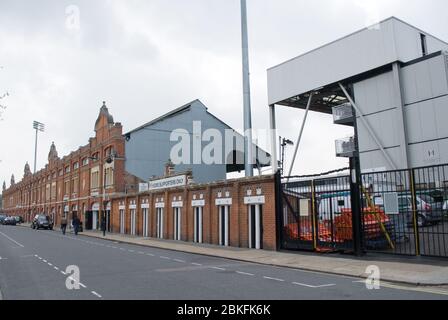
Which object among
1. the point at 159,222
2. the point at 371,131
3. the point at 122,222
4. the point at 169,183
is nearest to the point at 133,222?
the point at 122,222

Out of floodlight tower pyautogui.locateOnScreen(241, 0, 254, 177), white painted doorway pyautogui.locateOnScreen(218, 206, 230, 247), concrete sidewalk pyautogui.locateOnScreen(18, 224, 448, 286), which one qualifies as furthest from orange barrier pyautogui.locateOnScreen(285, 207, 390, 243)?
floodlight tower pyautogui.locateOnScreen(241, 0, 254, 177)

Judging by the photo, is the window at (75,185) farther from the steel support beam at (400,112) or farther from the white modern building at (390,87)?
the steel support beam at (400,112)

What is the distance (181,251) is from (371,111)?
1787 cm

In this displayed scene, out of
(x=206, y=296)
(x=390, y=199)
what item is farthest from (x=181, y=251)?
(x=206, y=296)

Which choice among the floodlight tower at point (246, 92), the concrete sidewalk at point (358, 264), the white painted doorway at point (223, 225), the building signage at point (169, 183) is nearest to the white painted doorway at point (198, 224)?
the white painted doorway at point (223, 225)

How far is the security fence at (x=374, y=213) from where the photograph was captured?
13555 mm

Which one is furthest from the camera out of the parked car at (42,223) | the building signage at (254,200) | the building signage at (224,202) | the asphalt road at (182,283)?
the parked car at (42,223)

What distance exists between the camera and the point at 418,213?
45.1ft

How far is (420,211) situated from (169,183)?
2011 centimetres

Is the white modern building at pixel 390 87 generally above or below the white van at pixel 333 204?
above

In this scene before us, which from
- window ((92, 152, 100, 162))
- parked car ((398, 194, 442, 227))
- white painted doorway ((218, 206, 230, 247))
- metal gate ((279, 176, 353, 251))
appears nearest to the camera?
parked car ((398, 194, 442, 227))

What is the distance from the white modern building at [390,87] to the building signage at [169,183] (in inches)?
503

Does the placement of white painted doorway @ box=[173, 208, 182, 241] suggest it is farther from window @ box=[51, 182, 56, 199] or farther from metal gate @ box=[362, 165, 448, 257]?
window @ box=[51, 182, 56, 199]

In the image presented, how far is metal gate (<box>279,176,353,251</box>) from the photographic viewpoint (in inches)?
633
